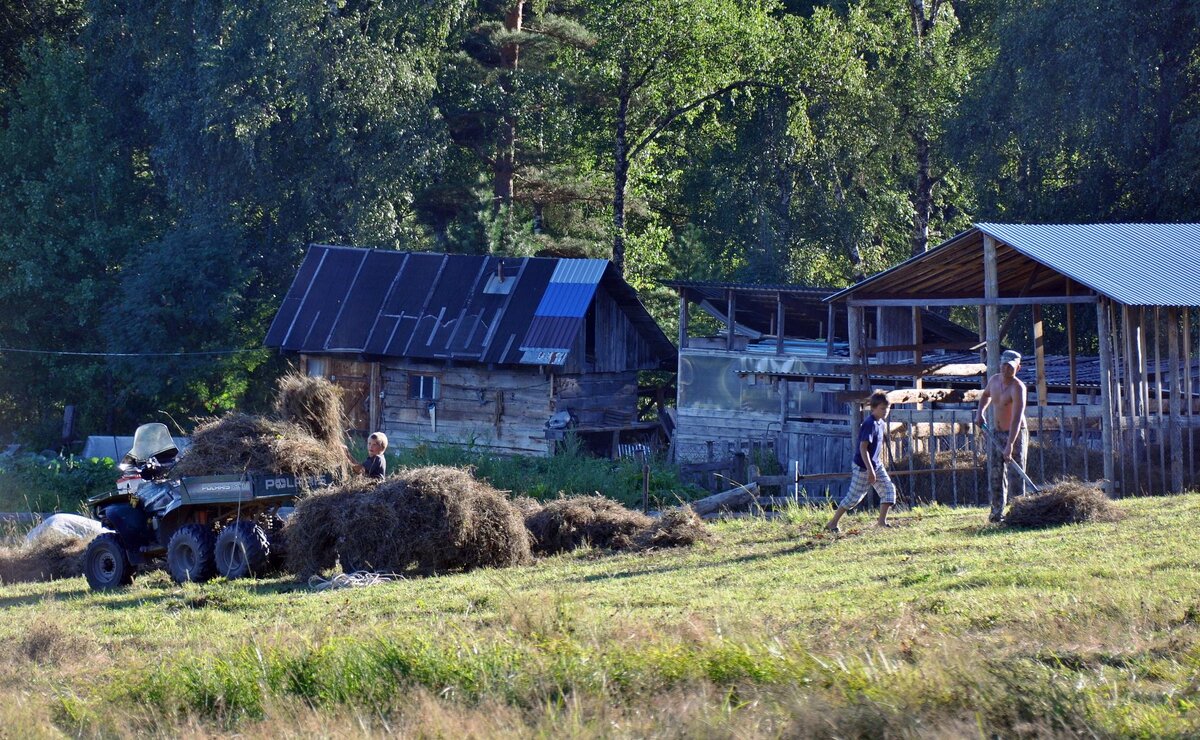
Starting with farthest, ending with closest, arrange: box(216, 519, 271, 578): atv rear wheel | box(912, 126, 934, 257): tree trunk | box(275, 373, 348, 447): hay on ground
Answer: box(912, 126, 934, 257): tree trunk
box(275, 373, 348, 447): hay on ground
box(216, 519, 271, 578): atv rear wheel

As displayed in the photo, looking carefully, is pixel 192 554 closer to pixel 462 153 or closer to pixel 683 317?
pixel 683 317

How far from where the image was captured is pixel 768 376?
29781mm

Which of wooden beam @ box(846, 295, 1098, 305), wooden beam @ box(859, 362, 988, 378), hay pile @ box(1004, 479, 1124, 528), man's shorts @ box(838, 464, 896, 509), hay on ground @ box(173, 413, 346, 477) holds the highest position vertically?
wooden beam @ box(846, 295, 1098, 305)

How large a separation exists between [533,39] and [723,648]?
34371 millimetres

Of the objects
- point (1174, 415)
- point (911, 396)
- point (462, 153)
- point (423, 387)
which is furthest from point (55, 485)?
point (1174, 415)

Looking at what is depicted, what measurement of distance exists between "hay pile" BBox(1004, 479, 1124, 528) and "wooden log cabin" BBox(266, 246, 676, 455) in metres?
18.6

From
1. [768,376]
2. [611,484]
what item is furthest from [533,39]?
[611,484]

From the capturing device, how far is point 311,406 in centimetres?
Result: 1538

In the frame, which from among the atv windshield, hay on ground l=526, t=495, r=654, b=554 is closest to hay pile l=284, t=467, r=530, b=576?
hay on ground l=526, t=495, r=654, b=554

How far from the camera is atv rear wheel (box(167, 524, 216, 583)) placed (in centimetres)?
1438

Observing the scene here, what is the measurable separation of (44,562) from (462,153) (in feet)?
88.4

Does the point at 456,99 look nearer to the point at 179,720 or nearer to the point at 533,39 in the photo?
the point at 533,39

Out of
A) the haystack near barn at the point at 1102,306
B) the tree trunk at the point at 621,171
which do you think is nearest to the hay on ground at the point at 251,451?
the haystack near barn at the point at 1102,306

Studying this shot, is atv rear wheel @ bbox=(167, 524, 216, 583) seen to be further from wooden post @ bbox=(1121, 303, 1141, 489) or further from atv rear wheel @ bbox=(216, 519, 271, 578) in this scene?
wooden post @ bbox=(1121, 303, 1141, 489)
